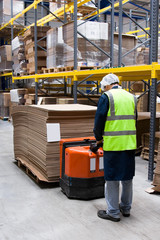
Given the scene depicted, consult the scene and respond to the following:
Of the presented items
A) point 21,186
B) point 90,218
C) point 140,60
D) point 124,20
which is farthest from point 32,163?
point 124,20

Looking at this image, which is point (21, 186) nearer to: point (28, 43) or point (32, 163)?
point (32, 163)

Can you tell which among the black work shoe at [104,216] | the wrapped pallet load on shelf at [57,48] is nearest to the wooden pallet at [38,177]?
the black work shoe at [104,216]

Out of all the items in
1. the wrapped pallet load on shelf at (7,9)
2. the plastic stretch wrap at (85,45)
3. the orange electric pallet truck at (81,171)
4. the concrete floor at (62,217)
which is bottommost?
the concrete floor at (62,217)

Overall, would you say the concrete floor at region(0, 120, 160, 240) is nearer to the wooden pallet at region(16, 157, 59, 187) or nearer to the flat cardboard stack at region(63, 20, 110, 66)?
the wooden pallet at region(16, 157, 59, 187)

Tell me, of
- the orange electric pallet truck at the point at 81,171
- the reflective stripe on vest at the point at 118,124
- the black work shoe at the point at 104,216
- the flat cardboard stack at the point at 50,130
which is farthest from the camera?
the flat cardboard stack at the point at 50,130

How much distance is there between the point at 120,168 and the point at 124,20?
1020 inches

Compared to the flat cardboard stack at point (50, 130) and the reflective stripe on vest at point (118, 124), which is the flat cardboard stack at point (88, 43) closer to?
the flat cardboard stack at point (50, 130)

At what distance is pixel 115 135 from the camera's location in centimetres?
347

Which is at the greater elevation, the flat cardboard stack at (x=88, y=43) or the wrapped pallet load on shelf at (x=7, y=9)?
the wrapped pallet load on shelf at (x=7, y=9)

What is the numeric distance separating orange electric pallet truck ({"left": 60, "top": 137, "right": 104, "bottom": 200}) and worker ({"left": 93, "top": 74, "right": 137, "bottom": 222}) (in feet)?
2.05

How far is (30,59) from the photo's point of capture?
10867 mm

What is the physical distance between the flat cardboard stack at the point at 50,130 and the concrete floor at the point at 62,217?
38 centimetres

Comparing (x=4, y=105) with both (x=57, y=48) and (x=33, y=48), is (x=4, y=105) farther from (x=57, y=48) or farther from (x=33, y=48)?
(x=57, y=48)

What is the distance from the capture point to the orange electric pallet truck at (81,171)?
13.6 ft
